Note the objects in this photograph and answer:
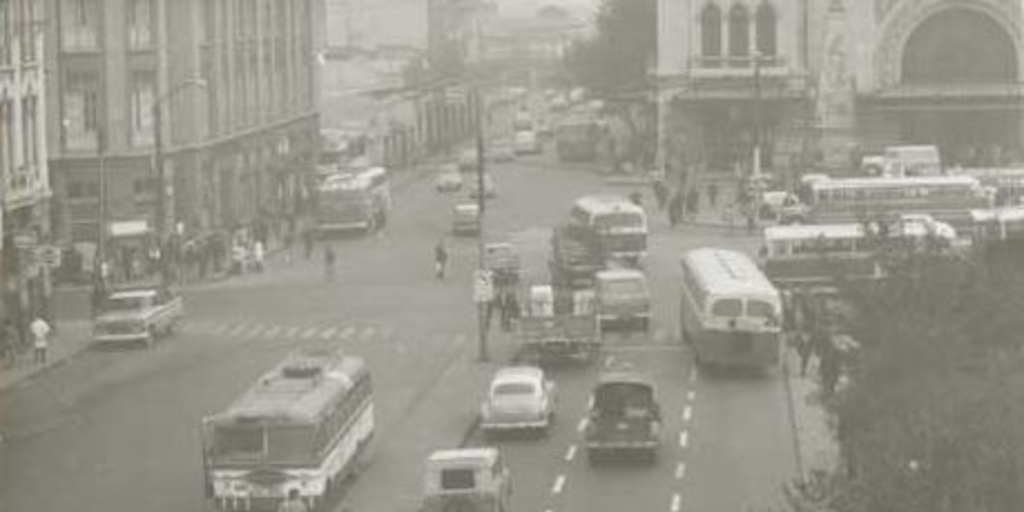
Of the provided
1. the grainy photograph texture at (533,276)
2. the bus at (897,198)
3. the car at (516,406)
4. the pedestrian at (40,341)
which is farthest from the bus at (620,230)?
the car at (516,406)

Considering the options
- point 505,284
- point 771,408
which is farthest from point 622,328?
point 771,408

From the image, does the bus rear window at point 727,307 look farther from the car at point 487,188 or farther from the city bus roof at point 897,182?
the car at point 487,188

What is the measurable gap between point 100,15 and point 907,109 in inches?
1623

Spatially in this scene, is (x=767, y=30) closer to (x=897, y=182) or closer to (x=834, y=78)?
(x=834, y=78)

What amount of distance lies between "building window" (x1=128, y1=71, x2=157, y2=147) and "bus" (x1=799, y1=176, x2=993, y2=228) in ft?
77.6

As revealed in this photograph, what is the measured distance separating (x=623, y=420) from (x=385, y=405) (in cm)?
919

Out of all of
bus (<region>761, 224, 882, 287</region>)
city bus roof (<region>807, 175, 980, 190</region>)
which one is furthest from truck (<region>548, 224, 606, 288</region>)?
city bus roof (<region>807, 175, 980, 190</region>)

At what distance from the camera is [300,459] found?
42188 millimetres

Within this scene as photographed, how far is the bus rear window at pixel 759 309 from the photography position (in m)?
58.0

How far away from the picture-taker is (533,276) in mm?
80812

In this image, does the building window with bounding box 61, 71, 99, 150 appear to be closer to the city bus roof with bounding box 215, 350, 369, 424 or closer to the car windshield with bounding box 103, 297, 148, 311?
the car windshield with bounding box 103, 297, 148, 311

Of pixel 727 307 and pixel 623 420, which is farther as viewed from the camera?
pixel 727 307

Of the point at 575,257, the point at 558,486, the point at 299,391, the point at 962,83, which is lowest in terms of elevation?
the point at 558,486

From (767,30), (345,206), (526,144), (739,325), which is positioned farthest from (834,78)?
(739,325)
